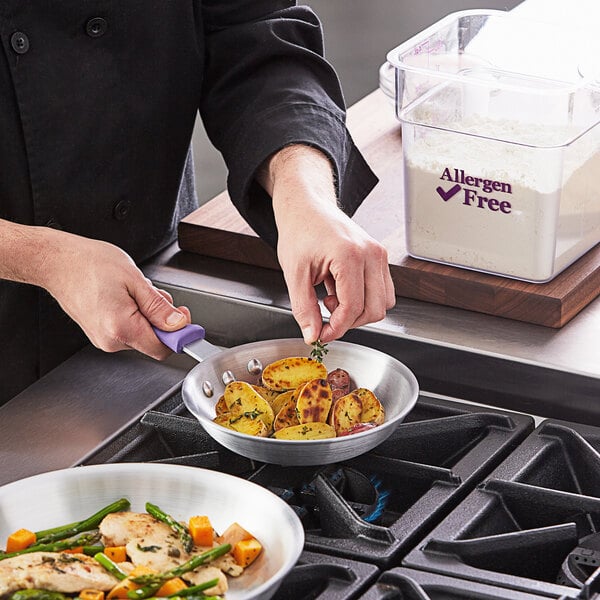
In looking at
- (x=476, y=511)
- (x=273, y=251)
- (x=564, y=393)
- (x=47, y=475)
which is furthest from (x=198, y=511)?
(x=273, y=251)

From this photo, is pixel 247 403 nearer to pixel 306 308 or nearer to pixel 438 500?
pixel 306 308

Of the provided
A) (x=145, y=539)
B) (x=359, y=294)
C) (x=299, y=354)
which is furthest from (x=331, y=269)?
(x=145, y=539)

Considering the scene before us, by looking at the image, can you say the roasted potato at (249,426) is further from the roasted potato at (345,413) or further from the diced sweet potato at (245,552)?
the diced sweet potato at (245,552)

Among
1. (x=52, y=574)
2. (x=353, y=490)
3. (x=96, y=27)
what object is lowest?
(x=353, y=490)

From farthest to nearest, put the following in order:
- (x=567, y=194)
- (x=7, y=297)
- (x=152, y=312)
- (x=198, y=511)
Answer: (x=7, y=297)
(x=567, y=194)
(x=152, y=312)
(x=198, y=511)

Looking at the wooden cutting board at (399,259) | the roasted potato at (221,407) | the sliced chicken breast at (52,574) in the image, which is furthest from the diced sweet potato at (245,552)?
the wooden cutting board at (399,259)

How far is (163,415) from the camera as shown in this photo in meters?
1.21

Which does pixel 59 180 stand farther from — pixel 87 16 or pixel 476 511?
pixel 476 511

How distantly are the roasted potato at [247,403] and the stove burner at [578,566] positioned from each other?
32 cm

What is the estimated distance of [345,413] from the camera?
113 cm

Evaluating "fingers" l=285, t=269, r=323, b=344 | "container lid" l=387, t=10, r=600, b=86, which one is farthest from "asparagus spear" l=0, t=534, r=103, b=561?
"container lid" l=387, t=10, r=600, b=86

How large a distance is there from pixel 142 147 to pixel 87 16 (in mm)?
188

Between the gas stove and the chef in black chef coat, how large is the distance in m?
0.13

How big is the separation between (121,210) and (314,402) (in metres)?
0.48
